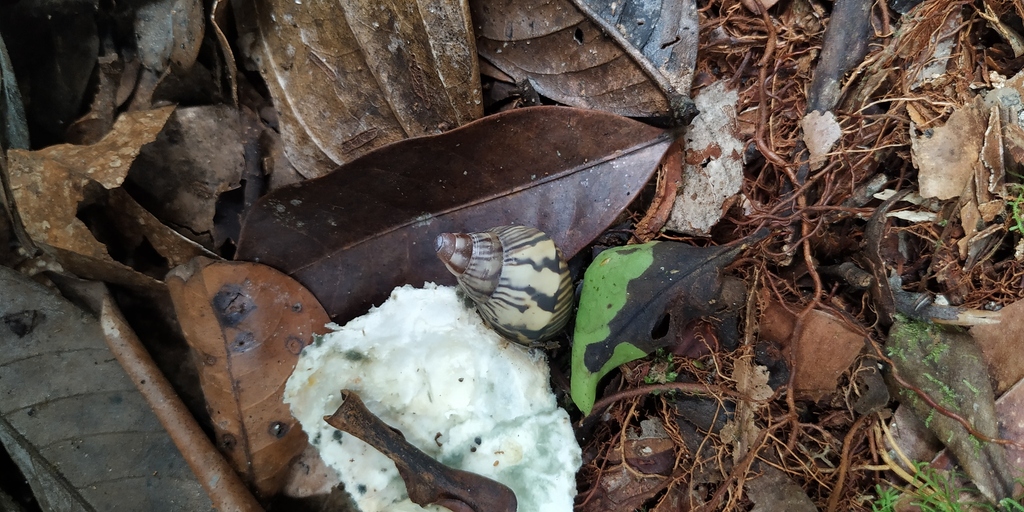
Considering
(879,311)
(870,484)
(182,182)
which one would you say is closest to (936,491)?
(870,484)

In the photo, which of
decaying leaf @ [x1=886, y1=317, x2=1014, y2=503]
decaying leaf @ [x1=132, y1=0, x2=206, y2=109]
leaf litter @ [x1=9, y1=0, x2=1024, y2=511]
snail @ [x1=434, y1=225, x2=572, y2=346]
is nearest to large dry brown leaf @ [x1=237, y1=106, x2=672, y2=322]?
leaf litter @ [x1=9, y1=0, x2=1024, y2=511]

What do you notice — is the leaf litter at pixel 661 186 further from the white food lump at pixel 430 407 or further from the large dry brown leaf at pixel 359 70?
the white food lump at pixel 430 407

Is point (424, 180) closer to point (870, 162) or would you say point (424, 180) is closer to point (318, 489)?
point (318, 489)

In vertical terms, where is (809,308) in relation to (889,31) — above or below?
below

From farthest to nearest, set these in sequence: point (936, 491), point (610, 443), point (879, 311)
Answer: point (610, 443)
point (879, 311)
point (936, 491)

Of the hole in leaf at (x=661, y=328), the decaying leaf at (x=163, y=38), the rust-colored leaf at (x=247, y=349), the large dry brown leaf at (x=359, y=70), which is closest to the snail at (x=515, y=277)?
the hole in leaf at (x=661, y=328)

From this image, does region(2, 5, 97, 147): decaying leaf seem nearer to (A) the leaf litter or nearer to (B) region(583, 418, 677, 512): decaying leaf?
(A) the leaf litter
